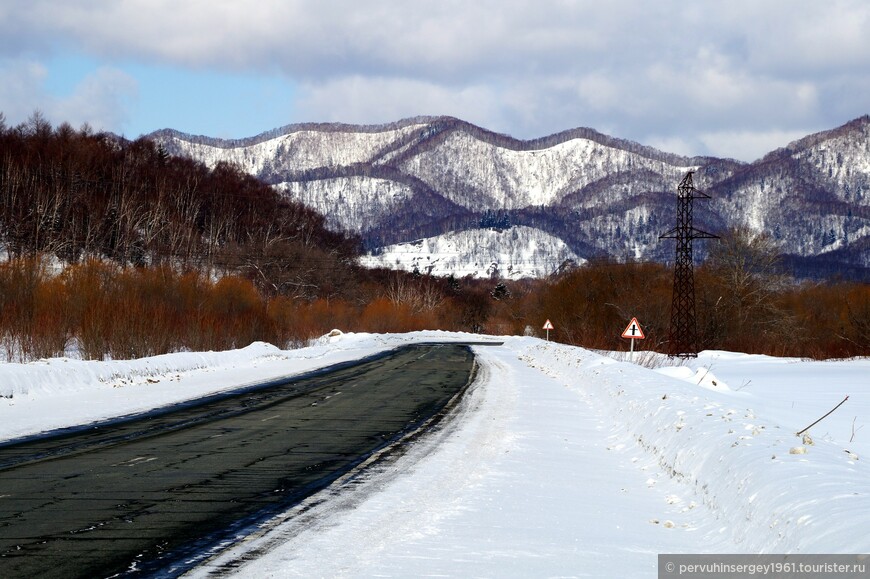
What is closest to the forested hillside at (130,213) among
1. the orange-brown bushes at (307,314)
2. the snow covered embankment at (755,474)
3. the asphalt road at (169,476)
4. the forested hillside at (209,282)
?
the forested hillside at (209,282)

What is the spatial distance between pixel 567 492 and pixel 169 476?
4618 mm

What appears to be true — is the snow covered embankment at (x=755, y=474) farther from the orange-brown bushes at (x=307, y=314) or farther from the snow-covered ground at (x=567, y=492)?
the orange-brown bushes at (x=307, y=314)

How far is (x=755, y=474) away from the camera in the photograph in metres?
8.12

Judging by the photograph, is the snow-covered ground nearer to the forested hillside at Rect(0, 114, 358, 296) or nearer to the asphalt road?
the asphalt road

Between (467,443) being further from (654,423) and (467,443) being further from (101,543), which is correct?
(101,543)

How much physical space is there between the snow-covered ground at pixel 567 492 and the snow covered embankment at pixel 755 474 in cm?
2

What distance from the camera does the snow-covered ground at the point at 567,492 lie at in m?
6.57

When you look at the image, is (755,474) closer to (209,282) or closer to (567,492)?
(567,492)

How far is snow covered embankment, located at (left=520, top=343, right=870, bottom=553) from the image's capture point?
6.16 m

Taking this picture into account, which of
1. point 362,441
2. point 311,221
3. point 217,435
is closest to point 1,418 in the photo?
point 217,435

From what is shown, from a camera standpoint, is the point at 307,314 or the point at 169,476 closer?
the point at 169,476

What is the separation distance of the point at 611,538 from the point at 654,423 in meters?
6.20

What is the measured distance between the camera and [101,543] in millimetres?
6816

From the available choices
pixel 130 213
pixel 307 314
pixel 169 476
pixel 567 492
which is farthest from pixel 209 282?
pixel 567 492
